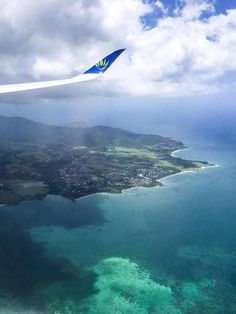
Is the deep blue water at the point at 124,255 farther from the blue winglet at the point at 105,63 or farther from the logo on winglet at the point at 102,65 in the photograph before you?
the logo on winglet at the point at 102,65

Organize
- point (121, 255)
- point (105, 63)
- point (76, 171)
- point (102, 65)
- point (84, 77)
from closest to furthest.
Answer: point (105, 63)
point (102, 65)
point (84, 77)
point (121, 255)
point (76, 171)

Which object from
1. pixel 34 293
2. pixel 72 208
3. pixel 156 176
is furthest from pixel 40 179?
pixel 34 293

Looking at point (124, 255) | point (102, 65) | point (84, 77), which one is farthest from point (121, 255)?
point (102, 65)

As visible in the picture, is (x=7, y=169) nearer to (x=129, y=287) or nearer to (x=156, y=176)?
(x=156, y=176)

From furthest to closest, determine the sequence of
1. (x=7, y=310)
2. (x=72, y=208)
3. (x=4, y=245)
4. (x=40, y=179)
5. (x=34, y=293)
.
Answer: (x=40, y=179) < (x=72, y=208) < (x=4, y=245) < (x=34, y=293) < (x=7, y=310)

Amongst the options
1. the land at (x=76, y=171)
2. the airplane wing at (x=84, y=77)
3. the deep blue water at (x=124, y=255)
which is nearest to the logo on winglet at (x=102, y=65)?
the airplane wing at (x=84, y=77)

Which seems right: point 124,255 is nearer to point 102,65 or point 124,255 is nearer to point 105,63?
point 102,65
